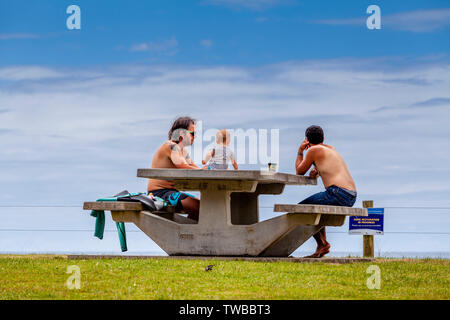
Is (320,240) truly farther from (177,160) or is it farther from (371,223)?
(371,223)

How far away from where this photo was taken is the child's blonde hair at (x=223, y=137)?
11328mm

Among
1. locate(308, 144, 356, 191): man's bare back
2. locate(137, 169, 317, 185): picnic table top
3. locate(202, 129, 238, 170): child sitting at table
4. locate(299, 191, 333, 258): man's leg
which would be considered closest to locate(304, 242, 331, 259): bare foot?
locate(299, 191, 333, 258): man's leg

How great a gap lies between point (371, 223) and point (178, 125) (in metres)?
6.41

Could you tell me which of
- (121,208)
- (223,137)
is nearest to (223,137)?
(223,137)

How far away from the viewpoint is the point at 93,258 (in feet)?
38.0

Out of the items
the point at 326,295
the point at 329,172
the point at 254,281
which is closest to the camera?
the point at 326,295

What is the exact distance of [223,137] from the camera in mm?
11383

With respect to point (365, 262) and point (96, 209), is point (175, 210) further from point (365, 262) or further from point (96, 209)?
point (365, 262)

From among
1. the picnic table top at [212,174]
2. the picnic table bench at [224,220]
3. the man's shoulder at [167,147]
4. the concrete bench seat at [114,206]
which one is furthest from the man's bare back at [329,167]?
the concrete bench seat at [114,206]

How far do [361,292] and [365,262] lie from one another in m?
3.45

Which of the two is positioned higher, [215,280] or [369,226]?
[369,226]

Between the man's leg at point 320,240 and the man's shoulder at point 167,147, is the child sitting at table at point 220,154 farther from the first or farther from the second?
the man's leg at point 320,240
